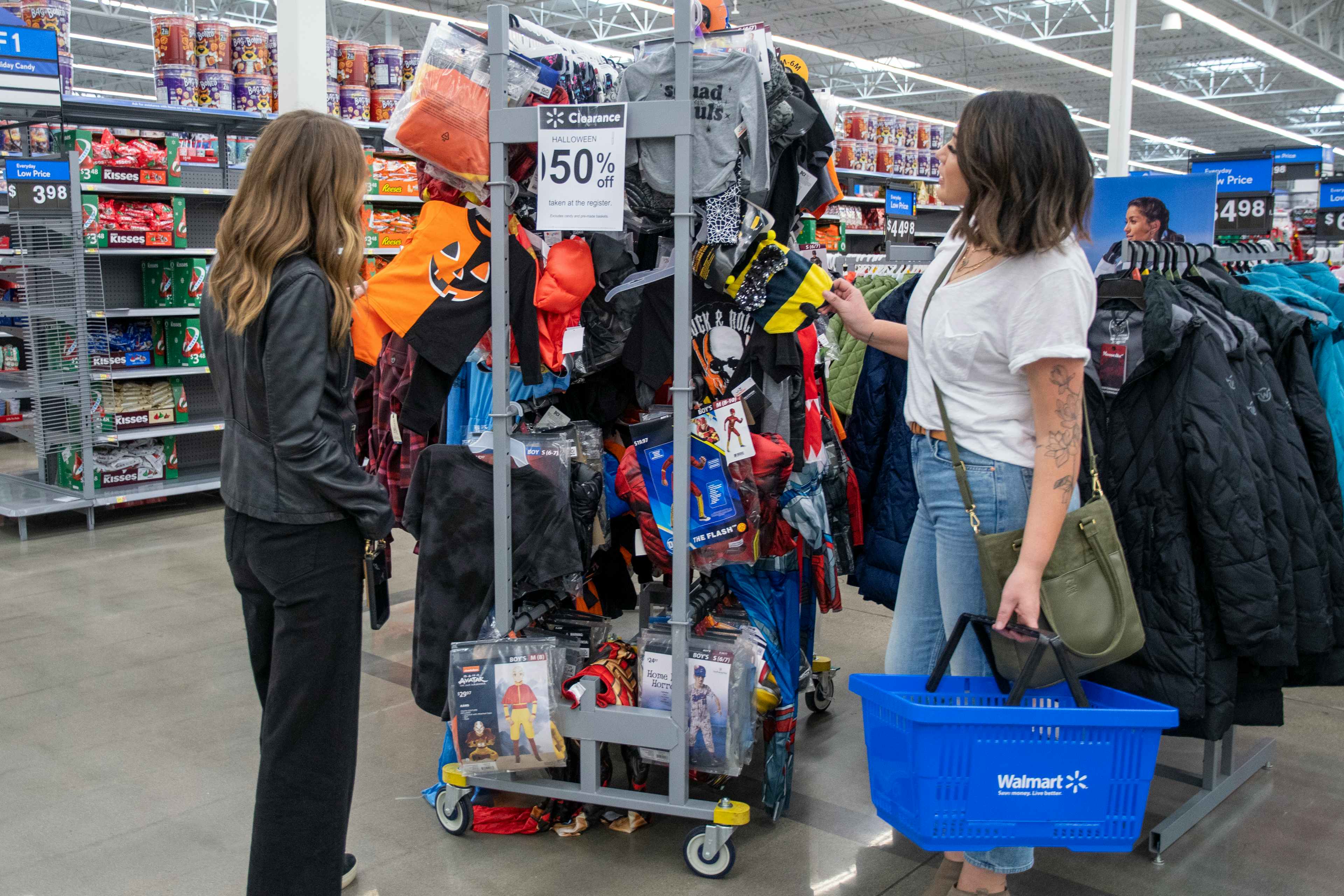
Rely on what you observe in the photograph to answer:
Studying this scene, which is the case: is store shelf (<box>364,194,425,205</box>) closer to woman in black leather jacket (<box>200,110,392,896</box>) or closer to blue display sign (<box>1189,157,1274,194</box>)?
woman in black leather jacket (<box>200,110,392,896</box>)

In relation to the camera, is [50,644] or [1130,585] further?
[50,644]

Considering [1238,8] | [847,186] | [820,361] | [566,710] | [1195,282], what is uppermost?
[1238,8]

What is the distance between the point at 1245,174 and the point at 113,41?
1616cm

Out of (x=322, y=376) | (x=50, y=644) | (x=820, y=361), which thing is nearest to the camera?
(x=322, y=376)

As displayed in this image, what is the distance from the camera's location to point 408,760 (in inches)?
127

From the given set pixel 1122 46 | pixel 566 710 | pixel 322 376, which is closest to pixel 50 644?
pixel 566 710

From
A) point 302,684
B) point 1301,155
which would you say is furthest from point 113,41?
point 302,684

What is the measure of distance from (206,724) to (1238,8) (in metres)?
17.1

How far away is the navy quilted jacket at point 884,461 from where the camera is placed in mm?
3002

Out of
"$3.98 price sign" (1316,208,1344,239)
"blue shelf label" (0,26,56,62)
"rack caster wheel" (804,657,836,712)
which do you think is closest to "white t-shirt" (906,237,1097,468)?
"rack caster wheel" (804,657,836,712)

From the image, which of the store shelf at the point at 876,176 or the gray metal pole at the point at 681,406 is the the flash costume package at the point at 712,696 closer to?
the gray metal pole at the point at 681,406

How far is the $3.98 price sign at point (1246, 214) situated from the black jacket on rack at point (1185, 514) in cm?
406

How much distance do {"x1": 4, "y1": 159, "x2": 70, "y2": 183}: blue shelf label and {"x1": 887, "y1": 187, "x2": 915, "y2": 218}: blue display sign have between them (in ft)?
18.6

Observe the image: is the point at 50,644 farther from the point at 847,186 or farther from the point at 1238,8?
the point at 1238,8
